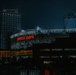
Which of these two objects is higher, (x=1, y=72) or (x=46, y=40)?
(x=46, y=40)

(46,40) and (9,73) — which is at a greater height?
(46,40)

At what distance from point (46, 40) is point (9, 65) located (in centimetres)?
6119

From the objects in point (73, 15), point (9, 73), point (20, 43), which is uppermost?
point (73, 15)

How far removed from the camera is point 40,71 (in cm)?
9388

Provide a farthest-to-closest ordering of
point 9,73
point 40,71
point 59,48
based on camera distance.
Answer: point 59,48, point 40,71, point 9,73

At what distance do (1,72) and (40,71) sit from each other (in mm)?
11965

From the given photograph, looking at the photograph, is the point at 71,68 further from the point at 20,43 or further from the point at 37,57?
the point at 20,43

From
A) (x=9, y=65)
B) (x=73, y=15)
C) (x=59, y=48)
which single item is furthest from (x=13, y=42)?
(x=9, y=65)

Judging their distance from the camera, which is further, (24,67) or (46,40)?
(46,40)

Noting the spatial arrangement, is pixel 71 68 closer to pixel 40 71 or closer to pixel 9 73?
pixel 40 71

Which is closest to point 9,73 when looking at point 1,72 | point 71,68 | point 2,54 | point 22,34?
point 1,72

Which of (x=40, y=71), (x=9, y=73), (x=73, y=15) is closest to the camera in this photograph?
(x=9, y=73)

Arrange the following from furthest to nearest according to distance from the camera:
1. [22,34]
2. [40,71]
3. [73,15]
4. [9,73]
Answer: [73,15] → [22,34] → [40,71] → [9,73]

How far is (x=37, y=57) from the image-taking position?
427ft
